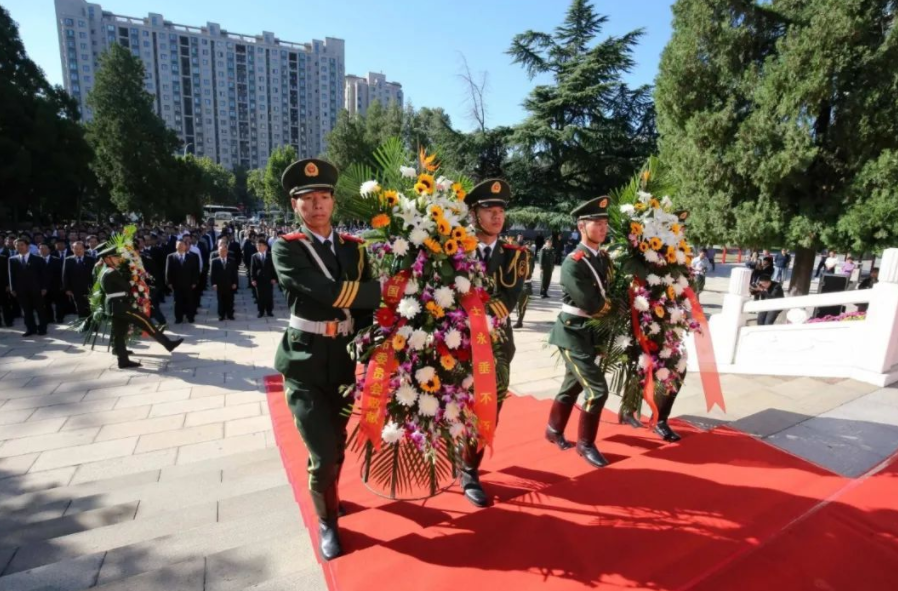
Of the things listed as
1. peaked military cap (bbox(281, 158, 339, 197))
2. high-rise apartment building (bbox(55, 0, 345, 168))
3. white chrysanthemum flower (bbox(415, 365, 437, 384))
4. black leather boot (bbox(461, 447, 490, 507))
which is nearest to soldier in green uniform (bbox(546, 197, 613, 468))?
black leather boot (bbox(461, 447, 490, 507))

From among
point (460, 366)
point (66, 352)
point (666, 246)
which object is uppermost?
A: point (666, 246)

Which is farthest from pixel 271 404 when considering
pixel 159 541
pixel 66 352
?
pixel 66 352

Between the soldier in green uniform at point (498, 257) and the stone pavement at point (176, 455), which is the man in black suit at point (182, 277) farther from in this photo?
the soldier in green uniform at point (498, 257)

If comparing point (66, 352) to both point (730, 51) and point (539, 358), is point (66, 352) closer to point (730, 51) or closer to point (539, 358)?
point (539, 358)

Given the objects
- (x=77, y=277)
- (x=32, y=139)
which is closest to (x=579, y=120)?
(x=77, y=277)

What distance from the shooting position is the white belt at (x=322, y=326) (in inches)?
104

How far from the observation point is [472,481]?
10.3 ft

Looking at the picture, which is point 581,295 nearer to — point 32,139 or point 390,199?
point 390,199

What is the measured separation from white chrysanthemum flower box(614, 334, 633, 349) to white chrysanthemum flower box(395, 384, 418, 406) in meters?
2.00

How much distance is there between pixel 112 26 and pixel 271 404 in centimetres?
10892

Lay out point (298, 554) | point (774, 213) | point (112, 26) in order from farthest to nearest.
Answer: point (112, 26), point (774, 213), point (298, 554)

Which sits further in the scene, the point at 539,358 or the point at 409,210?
the point at 539,358

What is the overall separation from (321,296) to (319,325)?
9.9 inches

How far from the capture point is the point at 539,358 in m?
7.45
